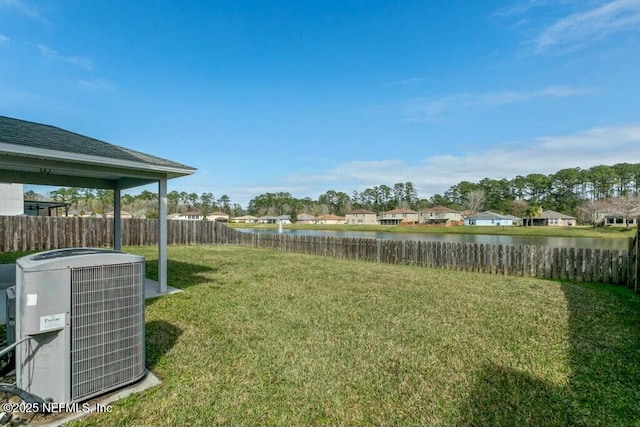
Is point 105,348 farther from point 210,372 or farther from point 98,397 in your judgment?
point 210,372

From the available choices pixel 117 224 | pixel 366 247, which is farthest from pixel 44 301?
pixel 366 247

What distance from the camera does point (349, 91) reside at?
15672 millimetres

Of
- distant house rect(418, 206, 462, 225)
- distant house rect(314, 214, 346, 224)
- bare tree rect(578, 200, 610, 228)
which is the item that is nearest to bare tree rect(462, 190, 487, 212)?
distant house rect(418, 206, 462, 225)

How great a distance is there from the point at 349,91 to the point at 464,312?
13.3 meters

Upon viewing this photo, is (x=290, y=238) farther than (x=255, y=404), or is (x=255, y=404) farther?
(x=290, y=238)

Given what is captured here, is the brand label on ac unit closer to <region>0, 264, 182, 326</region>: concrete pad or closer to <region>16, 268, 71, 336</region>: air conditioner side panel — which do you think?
<region>16, 268, 71, 336</region>: air conditioner side panel

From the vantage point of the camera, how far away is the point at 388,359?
3217 mm

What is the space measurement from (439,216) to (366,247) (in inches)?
2347

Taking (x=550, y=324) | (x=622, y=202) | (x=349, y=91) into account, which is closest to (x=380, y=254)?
(x=550, y=324)

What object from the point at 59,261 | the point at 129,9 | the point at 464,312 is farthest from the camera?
the point at 129,9

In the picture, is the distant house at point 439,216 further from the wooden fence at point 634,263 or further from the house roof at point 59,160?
the house roof at point 59,160

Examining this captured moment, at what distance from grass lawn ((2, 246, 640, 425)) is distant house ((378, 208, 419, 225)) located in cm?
6433

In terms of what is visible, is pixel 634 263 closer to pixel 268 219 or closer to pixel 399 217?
pixel 399 217

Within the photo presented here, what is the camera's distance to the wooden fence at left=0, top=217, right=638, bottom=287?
7.92 m
